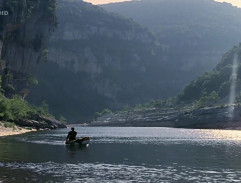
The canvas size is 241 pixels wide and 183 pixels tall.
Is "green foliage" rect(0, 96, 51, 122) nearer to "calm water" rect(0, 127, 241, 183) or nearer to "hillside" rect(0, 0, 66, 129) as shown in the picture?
"hillside" rect(0, 0, 66, 129)

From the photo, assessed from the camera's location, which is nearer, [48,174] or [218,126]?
[48,174]

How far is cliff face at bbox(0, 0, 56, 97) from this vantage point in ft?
550

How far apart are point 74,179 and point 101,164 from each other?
10345 millimetres

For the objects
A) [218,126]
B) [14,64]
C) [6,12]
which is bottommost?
[218,126]

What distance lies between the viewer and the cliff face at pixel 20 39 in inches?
6594

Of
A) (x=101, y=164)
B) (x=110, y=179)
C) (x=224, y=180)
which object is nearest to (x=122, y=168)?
(x=101, y=164)

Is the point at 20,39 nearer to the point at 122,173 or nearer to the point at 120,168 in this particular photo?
the point at 120,168

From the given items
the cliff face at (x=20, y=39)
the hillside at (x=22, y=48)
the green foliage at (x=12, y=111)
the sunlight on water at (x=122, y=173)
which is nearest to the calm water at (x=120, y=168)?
the sunlight on water at (x=122, y=173)

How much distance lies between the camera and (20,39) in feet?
608

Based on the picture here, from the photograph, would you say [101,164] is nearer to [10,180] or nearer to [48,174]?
[48,174]

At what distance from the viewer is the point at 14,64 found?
184 m

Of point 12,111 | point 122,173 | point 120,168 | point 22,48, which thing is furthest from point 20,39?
point 122,173

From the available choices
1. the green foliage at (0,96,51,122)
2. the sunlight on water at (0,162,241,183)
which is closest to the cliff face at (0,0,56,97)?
the green foliage at (0,96,51,122)

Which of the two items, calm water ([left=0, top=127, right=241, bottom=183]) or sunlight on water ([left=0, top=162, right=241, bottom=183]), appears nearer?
sunlight on water ([left=0, top=162, right=241, bottom=183])
